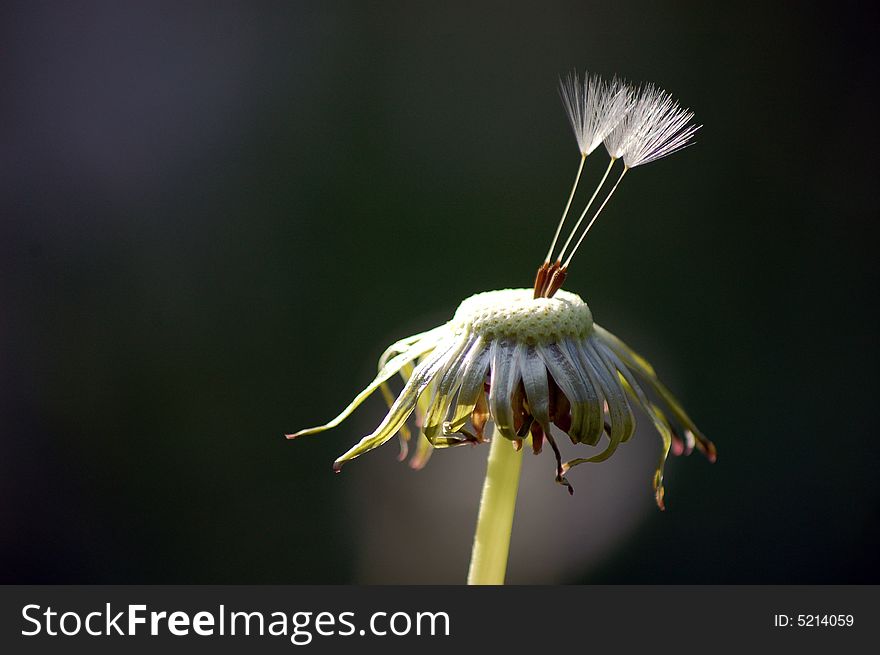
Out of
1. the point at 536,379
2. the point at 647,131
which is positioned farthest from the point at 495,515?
the point at 647,131

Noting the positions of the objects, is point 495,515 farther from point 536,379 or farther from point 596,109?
point 596,109

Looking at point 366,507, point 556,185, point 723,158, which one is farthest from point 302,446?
point 723,158

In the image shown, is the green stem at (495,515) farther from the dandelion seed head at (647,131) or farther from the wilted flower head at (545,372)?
the dandelion seed head at (647,131)

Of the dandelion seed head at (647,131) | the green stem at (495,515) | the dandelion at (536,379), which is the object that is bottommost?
the green stem at (495,515)

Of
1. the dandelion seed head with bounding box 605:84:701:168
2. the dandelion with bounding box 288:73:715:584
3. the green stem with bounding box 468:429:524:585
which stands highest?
the dandelion seed head with bounding box 605:84:701:168

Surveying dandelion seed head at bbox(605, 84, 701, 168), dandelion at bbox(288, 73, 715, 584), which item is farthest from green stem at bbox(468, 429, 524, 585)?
dandelion seed head at bbox(605, 84, 701, 168)

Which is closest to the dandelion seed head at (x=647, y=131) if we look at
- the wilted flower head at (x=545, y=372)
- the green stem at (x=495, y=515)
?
the wilted flower head at (x=545, y=372)

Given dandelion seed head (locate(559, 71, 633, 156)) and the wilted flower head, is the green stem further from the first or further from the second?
dandelion seed head (locate(559, 71, 633, 156))
